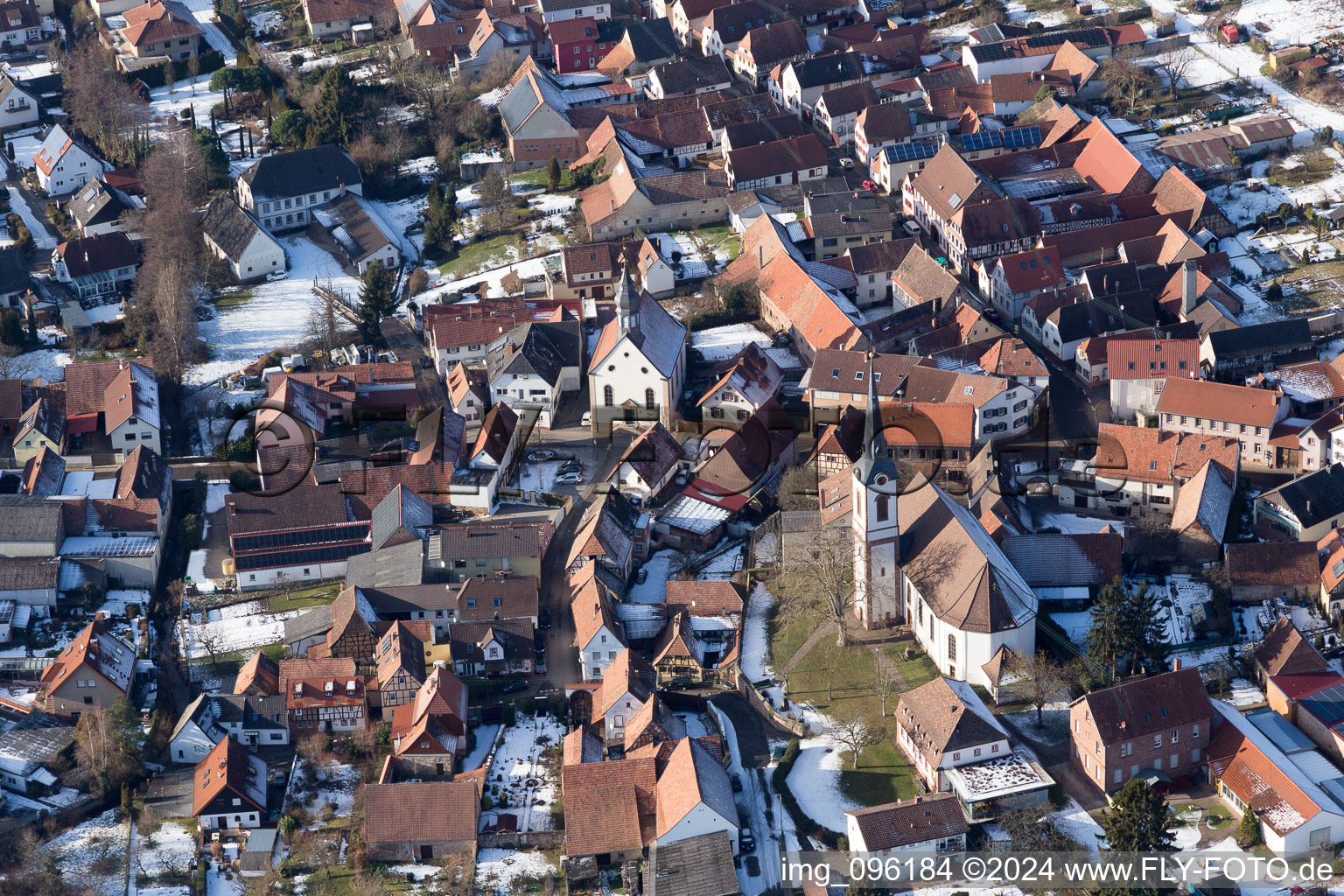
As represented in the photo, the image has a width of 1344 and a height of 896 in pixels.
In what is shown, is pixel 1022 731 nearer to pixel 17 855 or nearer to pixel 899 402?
pixel 899 402

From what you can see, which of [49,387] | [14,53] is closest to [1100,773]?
[49,387]

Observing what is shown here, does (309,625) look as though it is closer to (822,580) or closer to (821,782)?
(822,580)

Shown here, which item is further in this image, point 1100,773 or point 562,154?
point 562,154

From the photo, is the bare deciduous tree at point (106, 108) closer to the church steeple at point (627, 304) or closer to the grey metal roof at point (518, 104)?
the grey metal roof at point (518, 104)

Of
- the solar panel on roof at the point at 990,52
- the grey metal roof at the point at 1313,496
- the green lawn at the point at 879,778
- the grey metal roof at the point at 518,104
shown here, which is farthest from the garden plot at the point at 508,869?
the solar panel on roof at the point at 990,52

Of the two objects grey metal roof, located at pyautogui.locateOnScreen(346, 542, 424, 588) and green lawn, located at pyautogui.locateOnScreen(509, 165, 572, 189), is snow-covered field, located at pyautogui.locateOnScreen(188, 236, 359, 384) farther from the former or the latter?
grey metal roof, located at pyautogui.locateOnScreen(346, 542, 424, 588)

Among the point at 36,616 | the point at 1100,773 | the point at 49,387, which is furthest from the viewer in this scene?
the point at 49,387
